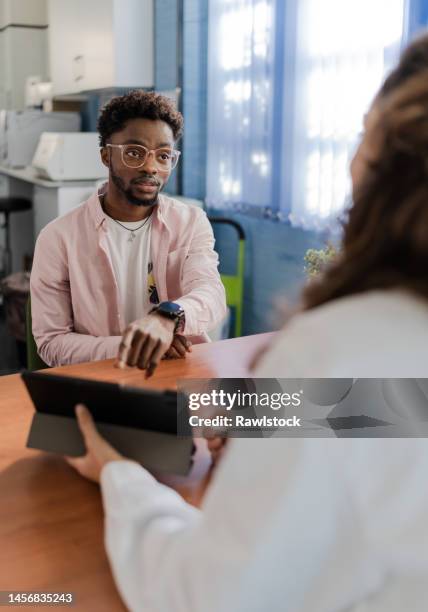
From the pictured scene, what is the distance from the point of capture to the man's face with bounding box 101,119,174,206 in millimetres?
1912

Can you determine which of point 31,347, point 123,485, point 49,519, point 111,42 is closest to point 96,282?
point 31,347

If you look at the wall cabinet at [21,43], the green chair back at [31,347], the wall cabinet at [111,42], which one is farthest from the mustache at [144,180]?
the wall cabinet at [21,43]

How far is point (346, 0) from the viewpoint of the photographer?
99.3 inches

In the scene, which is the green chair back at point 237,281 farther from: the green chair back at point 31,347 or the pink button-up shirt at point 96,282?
the green chair back at point 31,347

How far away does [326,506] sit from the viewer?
521 mm

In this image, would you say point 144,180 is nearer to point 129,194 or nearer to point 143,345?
point 129,194

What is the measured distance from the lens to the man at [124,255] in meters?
1.77

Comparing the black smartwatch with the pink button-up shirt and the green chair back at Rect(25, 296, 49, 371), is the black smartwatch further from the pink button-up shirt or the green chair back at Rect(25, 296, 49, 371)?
the green chair back at Rect(25, 296, 49, 371)

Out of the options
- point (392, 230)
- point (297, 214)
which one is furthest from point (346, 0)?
point (392, 230)

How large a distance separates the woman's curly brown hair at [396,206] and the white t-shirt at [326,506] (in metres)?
0.02

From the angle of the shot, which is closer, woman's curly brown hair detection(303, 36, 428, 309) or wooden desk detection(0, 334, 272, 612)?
woman's curly brown hair detection(303, 36, 428, 309)

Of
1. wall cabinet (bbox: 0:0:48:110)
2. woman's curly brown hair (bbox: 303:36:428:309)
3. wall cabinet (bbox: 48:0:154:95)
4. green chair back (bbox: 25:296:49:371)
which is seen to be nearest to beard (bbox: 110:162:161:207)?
green chair back (bbox: 25:296:49:371)

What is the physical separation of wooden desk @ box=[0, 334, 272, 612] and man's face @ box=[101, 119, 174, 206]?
29.2 inches

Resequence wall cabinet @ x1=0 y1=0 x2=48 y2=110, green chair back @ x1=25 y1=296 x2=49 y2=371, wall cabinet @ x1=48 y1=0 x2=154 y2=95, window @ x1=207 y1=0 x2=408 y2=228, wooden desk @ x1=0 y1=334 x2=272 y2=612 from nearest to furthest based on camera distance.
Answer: wooden desk @ x1=0 y1=334 x2=272 y2=612 → green chair back @ x1=25 y1=296 x2=49 y2=371 → window @ x1=207 y1=0 x2=408 y2=228 → wall cabinet @ x1=48 y1=0 x2=154 y2=95 → wall cabinet @ x1=0 y1=0 x2=48 y2=110
